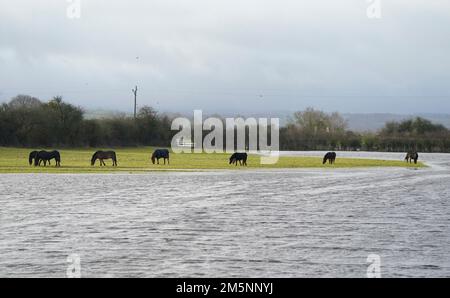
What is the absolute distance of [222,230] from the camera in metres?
16.8

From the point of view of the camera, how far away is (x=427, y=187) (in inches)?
1234

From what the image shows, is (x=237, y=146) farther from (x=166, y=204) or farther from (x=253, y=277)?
(x=253, y=277)

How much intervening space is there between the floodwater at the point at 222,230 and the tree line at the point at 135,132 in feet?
112

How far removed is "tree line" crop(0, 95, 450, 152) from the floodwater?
112 ft

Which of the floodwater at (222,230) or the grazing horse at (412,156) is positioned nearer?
the floodwater at (222,230)

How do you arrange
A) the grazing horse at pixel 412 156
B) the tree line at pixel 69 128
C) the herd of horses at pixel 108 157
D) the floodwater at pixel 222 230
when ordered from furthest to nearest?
the tree line at pixel 69 128, the grazing horse at pixel 412 156, the herd of horses at pixel 108 157, the floodwater at pixel 222 230

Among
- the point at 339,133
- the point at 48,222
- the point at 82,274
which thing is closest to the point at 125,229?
the point at 48,222

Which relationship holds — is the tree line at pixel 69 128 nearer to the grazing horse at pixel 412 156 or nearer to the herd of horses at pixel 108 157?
the herd of horses at pixel 108 157

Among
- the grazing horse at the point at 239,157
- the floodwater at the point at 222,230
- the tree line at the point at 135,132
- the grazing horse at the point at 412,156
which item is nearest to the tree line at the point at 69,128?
the tree line at the point at 135,132

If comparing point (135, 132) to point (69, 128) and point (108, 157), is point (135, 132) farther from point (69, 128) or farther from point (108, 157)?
point (108, 157)

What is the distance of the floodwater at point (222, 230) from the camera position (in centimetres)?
1239

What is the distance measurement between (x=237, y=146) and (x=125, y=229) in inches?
2502

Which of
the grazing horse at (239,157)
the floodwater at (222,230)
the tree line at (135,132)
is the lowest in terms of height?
the floodwater at (222,230)

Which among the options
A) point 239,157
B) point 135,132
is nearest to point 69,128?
point 135,132
